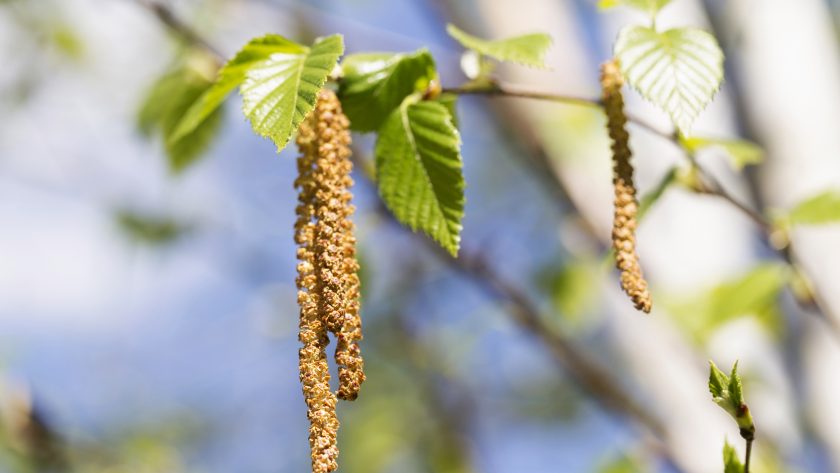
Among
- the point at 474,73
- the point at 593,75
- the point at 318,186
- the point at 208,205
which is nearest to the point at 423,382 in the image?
the point at 208,205

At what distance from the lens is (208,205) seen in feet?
12.3

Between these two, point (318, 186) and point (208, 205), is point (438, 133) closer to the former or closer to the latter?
point (318, 186)

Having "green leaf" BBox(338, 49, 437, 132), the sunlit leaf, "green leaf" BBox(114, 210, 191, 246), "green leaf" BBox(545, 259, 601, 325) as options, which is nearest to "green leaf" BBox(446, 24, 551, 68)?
"green leaf" BBox(338, 49, 437, 132)

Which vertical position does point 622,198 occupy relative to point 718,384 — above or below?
above

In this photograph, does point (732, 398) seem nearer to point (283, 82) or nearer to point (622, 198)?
point (622, 198)

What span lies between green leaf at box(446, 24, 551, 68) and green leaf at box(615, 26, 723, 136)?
83mm

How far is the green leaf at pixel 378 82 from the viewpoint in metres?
1.00

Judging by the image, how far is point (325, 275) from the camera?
76 cm

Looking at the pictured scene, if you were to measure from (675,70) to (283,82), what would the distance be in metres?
0.41

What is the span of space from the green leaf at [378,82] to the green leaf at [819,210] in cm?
71

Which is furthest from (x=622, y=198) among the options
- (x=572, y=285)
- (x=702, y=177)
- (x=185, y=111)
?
(x=572, y=285)

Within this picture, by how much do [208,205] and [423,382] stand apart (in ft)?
3.99

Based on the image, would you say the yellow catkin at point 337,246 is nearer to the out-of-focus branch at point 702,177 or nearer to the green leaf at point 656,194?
the out-of-focus branch at point 702,177

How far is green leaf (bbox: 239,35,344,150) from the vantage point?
2.68ft
